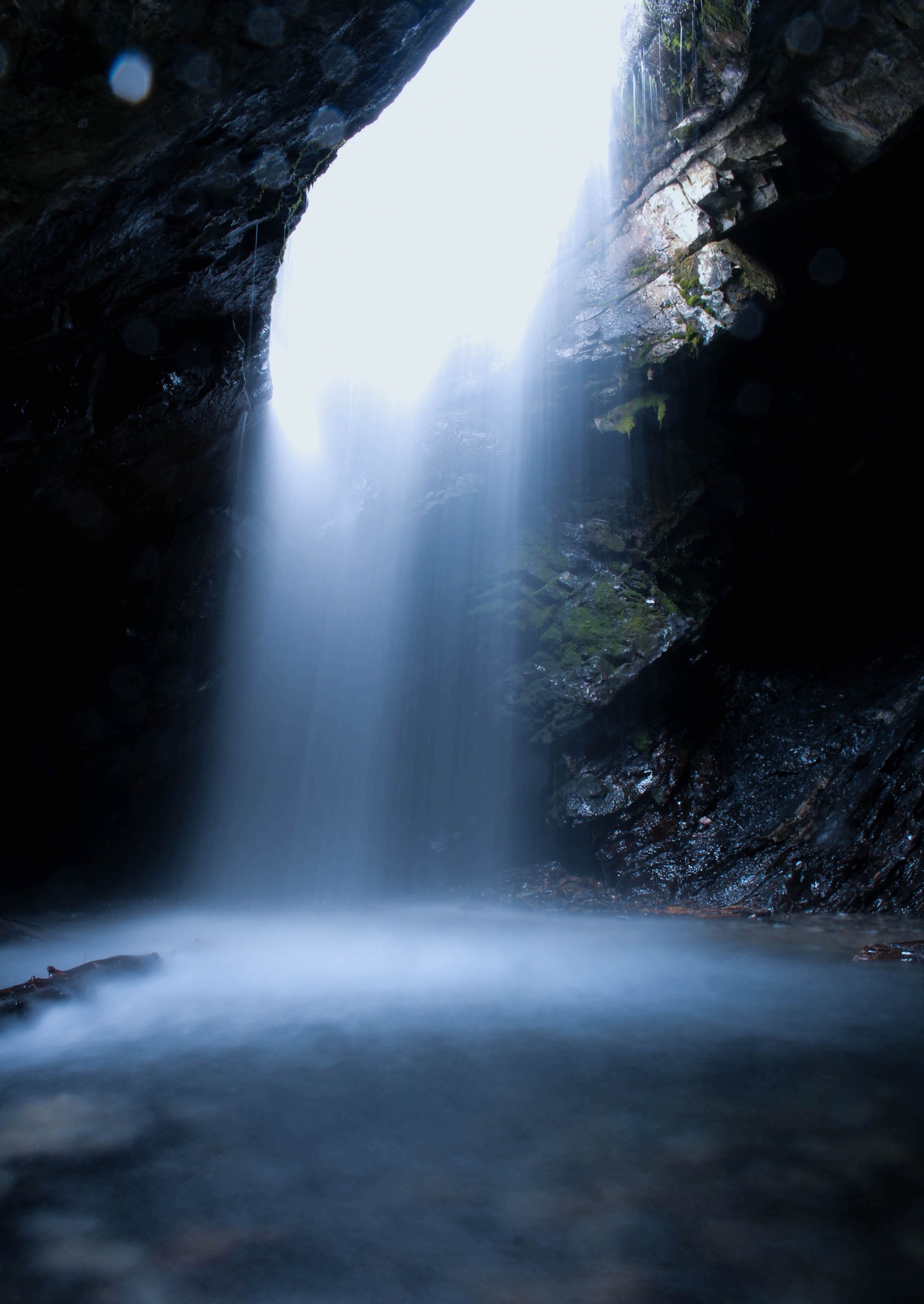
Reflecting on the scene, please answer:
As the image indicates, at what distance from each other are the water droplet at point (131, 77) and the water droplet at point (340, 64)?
1024mm

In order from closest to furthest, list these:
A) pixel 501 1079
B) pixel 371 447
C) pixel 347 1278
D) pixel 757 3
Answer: pixel 347 1278, pixel 501 1079, pixel 757 3, pixel 371 447

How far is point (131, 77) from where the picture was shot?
3479 millimetres

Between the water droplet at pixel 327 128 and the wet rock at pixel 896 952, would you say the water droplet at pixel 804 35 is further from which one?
the wet rock at pixel 896 952

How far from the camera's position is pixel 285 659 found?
10.2m

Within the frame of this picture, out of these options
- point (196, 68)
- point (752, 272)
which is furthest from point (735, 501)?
point (196, 68)

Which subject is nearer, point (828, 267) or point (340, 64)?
point (340, 64)

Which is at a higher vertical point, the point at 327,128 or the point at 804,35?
the point at 804,35

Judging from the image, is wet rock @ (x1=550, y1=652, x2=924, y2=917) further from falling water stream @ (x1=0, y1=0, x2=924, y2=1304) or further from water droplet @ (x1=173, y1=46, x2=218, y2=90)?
water droplet @ (x1=173, y1=46, x2=218, y2=90)

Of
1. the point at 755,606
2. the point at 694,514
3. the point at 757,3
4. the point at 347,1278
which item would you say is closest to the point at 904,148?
the point at 757,3

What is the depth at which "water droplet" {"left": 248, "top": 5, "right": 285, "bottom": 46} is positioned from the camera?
3.53 metres

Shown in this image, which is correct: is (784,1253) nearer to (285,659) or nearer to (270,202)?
(270,202)

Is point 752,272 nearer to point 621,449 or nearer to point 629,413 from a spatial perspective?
point 629,413

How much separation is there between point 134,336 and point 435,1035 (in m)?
5.22

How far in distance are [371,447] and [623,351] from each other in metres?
3.28
